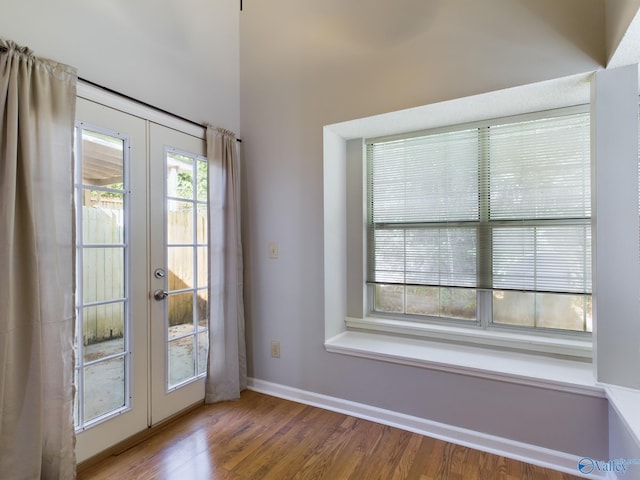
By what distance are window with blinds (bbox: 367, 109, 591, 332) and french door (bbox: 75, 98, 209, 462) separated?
4.77ft

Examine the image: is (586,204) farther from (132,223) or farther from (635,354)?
(132,223)

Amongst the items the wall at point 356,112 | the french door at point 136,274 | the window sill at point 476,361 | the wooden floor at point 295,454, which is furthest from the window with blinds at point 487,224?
the french door at point 136,274

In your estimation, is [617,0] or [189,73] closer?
[617,0]

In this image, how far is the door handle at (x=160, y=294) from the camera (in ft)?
6.93

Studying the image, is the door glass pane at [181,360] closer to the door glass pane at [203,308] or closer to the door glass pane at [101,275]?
the door glass pane at [203,308]

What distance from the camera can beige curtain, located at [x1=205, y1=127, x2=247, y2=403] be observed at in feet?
8.04

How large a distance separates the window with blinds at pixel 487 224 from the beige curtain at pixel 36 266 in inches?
81.4

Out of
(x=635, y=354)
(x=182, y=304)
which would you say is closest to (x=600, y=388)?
(x=635, y=354)

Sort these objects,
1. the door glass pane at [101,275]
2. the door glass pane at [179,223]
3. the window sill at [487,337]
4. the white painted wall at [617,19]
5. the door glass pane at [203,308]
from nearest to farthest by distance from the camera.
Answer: the white painted wall at [617,19]
the door glass pane at [101,275]
the window sill at [487,337]
the door glass pane at [179,223]
the door glass pane at [203,308]

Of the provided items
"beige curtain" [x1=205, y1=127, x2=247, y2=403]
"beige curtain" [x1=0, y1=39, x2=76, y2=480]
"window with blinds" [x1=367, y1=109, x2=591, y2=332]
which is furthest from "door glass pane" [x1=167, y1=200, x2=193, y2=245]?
"window with blinds" [x1=367, y1=109, x2=591, y2=332]

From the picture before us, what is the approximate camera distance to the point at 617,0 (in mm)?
1494

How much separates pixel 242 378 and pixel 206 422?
0.48 meters

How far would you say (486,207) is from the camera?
2.36m

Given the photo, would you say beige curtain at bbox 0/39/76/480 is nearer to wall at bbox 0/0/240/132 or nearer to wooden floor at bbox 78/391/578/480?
wall at bbox 0/0/240/132
